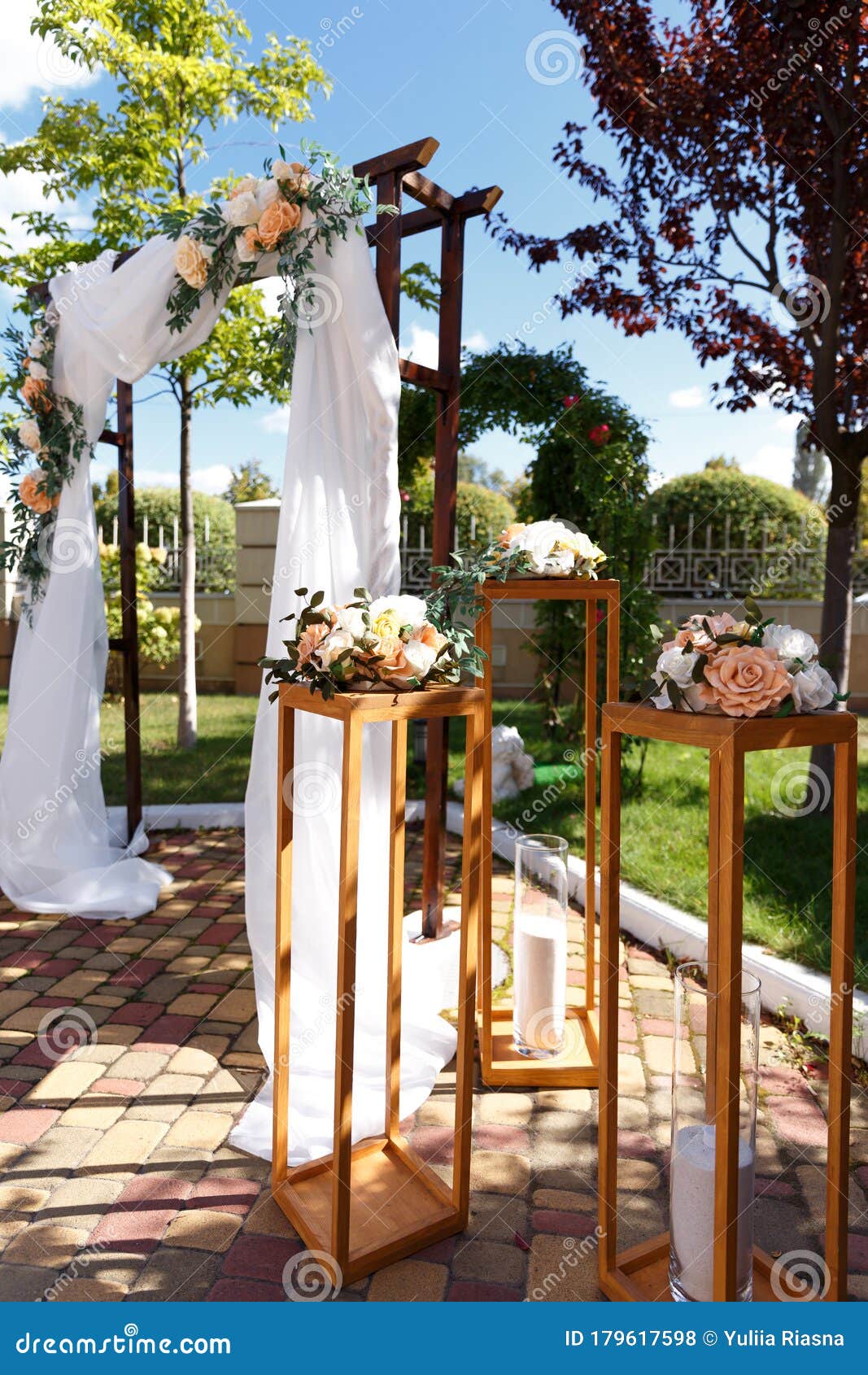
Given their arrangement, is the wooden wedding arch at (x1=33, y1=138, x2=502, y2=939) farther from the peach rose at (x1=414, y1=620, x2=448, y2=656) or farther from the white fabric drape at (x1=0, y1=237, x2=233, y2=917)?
the peach rose at (x1=414, y1=620, x2=448, y2=656)

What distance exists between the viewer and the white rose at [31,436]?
414 cm

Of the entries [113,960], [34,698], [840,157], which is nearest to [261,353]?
[34,698]

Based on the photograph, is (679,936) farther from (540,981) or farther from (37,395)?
(37,395)

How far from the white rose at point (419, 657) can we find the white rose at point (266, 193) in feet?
6.01

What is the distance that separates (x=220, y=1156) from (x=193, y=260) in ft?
9.59

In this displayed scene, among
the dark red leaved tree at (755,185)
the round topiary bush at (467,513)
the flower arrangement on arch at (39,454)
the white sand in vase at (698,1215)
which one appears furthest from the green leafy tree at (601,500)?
the round topiary bush at (467,513)

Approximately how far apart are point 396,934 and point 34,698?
2694 millimetres

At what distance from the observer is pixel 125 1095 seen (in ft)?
8.22

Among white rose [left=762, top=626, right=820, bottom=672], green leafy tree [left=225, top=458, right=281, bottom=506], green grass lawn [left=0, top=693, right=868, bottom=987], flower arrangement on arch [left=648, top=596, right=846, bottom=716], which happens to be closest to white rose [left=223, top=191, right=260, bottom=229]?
flower arrangement on arch [left=648, top=596, right=846, bottom=716]

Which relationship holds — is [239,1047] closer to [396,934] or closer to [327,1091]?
[327,1091]

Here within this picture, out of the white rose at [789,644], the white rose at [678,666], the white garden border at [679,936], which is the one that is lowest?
the white garden border at [679,936]

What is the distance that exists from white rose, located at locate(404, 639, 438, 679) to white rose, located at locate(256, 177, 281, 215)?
6.01 feet

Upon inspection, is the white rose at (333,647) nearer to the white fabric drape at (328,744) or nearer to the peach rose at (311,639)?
the peach rose at (311,639)

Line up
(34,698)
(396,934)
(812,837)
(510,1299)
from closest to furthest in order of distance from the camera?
(510,1299), (396,934), (34,698), (812,837)
